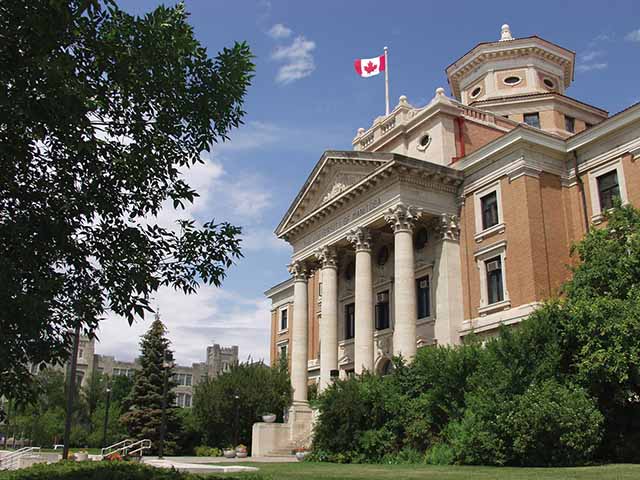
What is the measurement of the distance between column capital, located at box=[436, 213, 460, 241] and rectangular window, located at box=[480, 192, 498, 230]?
1562 mm

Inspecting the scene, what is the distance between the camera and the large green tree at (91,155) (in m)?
7.99

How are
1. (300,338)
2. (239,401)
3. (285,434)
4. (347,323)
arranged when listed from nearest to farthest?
(285,434), (300,338), (347,323), (239,401)

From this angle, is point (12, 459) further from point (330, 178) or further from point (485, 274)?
point (485, 274)

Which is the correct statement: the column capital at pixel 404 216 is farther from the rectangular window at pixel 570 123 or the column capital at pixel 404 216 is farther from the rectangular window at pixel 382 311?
the rectangular window at pixel 570 123

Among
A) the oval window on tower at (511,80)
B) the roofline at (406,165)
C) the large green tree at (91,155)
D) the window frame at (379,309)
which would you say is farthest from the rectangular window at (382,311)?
the large green tree at (91,155)

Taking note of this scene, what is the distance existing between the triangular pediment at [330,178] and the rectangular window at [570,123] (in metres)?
16.1

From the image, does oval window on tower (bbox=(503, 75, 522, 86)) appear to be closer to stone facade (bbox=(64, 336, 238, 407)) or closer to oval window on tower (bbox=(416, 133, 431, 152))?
oval window on tower (bbox=(416, 133, 431, 152))

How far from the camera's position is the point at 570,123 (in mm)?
43031

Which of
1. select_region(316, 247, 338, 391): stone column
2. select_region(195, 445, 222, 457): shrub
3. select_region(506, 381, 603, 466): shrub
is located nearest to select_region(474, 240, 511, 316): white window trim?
select_region(316, 247, 338, 391): stone column

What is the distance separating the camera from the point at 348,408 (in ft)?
88.8

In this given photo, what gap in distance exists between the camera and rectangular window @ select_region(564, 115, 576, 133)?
1678 inches

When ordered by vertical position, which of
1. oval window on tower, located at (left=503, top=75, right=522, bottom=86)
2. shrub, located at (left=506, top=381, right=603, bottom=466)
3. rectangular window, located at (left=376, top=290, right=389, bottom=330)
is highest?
oval window on tower, located at (left=503, top=75, right=522, bottom=86)

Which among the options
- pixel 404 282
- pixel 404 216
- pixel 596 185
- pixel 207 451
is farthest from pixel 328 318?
pixel 596 185

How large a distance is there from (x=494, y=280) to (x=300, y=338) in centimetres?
1295
